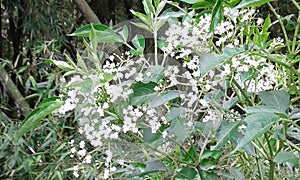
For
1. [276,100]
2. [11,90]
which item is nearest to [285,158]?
[276,100]

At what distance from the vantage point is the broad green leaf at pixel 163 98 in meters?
0.45

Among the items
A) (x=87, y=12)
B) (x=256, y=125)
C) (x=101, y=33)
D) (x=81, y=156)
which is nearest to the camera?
(x=256, y=125)

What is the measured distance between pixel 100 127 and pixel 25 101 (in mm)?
1213

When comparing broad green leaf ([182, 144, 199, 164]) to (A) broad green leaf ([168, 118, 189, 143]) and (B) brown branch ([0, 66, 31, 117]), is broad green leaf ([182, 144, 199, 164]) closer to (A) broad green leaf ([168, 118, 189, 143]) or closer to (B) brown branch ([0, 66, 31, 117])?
(A) broad green leaf ([168, 118, 189, 143])

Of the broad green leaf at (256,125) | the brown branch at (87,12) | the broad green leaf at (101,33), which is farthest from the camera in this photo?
the brown branch at (87,12)

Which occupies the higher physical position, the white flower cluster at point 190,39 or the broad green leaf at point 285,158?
the white flower cluster at point 190,39

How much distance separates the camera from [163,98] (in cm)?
46

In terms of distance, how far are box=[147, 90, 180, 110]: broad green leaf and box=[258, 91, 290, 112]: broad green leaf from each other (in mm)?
84

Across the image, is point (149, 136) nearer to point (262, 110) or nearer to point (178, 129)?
point (178, 129)

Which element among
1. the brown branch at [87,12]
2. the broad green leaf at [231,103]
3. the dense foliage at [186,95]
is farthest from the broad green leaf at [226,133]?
the brown branch at [87,12]

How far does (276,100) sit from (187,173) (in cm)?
13

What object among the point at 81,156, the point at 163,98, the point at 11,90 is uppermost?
the point at 163,98

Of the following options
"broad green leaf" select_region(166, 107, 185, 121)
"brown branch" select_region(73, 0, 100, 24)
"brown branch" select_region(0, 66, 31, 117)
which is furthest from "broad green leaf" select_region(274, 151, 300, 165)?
"brown branch" select_region(0, 66, 31, 117)

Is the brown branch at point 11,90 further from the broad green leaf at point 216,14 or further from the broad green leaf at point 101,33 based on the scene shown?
the broad green leaf at point 216,14
